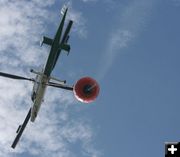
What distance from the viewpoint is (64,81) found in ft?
170

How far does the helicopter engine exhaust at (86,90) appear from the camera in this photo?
48281mm

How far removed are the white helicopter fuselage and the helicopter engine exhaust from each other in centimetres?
466

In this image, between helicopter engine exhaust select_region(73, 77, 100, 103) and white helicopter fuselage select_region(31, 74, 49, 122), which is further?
white helicopter fuselage select_region(31, 74, 49, 122)

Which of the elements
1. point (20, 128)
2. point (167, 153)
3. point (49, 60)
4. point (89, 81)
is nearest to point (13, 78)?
point (49, 60)

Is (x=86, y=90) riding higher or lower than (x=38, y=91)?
lower

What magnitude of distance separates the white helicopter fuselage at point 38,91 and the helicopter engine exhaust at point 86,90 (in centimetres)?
466

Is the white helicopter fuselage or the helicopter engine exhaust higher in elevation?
the white helicopter fuselage

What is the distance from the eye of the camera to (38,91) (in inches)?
2121

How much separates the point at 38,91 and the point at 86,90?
712cm

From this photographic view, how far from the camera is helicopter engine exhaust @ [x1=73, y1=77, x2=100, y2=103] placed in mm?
48281

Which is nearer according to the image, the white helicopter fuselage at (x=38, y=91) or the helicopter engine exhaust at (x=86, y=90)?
the helicopter engine exhaust at (x=86, y=90)

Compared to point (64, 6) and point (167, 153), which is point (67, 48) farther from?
point (167, 153)

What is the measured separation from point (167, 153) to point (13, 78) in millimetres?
20639

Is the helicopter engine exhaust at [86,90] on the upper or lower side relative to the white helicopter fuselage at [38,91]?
lower
